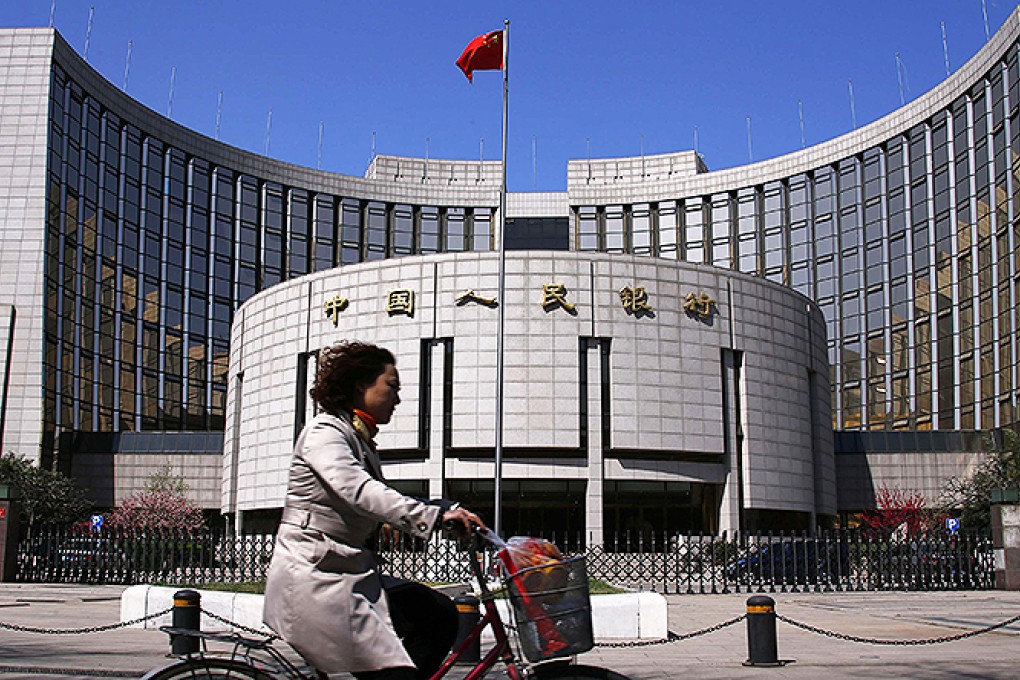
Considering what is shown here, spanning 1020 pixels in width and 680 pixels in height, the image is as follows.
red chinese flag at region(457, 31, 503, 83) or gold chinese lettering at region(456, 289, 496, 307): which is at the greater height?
red chinese flag at region(457, 31, 503, 83)

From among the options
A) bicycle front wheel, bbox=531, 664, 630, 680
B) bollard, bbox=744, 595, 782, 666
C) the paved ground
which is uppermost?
bicycle front wheel, bbox=531, 664, 630, 680

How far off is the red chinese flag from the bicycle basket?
105 ft

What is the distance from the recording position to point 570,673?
4.38m

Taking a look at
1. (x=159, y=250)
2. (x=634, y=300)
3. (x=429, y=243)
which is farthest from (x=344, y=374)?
(x=429, y=243)

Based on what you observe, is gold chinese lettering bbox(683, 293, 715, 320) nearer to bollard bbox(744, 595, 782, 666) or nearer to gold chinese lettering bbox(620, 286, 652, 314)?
gold chinese lettering bbox(620, 286, 652, 314)

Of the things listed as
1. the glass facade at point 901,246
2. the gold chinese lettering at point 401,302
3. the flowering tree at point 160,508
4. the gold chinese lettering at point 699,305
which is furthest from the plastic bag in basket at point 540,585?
the glass facade at point 901,246

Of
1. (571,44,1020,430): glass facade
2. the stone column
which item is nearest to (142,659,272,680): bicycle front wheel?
the stone column

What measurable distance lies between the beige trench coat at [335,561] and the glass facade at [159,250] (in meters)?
60.8

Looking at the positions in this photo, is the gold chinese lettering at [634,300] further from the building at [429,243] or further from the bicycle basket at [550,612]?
the bicycle basket at [550,612]

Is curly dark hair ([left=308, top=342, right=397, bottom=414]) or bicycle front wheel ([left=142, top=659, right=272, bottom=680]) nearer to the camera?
bicycle front wheel ([left=142, top=659, right=272, bottom=680])

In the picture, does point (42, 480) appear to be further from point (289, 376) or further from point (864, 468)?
point (864, 468)

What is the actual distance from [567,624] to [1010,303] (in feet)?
195

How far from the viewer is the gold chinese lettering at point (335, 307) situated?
153ft

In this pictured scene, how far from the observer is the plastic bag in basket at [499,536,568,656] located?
4.29m
